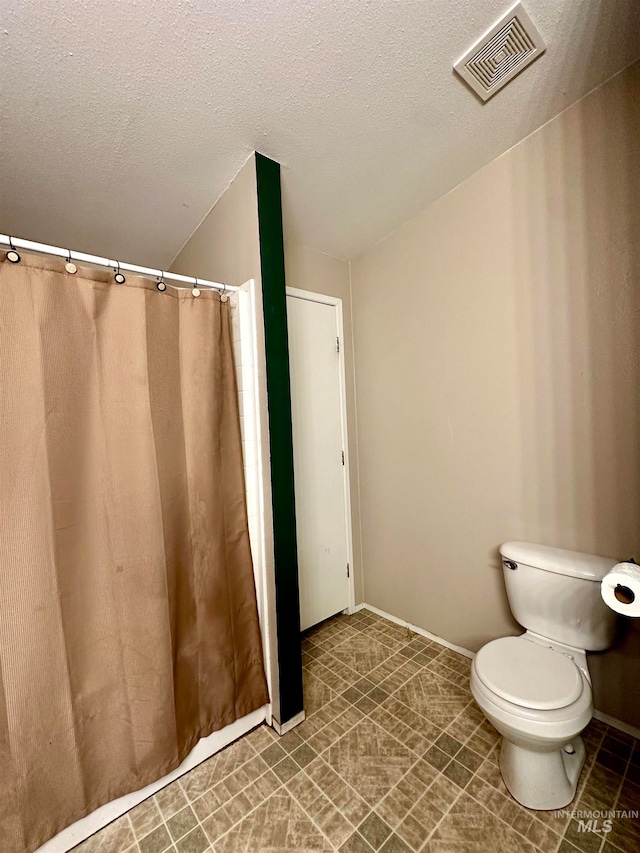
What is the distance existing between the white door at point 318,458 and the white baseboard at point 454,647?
23 centimetres

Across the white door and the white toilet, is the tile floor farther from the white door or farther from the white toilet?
the white door

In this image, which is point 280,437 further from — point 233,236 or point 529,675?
point 529,675

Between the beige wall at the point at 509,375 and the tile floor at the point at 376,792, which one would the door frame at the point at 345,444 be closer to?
the beige wall at the point at 509,375

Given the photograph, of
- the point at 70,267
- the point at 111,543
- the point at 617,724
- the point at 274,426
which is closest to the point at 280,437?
the point at 274,426

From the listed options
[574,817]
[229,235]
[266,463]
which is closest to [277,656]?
[266,463]

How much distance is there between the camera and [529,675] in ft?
3.83

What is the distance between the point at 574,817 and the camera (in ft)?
3.55

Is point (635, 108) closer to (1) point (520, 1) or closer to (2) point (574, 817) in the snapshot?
(1) point (520, 1)

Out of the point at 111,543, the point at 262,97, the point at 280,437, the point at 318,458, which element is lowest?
the point at 111,543

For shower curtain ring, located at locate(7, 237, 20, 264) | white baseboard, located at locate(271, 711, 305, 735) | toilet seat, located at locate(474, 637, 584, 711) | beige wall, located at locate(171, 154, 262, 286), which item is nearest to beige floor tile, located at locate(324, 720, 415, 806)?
white baseboard, located at locate(271, 711, 305, 735)

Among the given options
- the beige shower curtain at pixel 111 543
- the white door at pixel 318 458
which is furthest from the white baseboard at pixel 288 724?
the white door at pixel 318 458

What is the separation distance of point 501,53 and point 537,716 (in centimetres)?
209

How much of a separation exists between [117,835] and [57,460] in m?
1.22

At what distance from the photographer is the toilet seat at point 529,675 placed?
1068 mm
